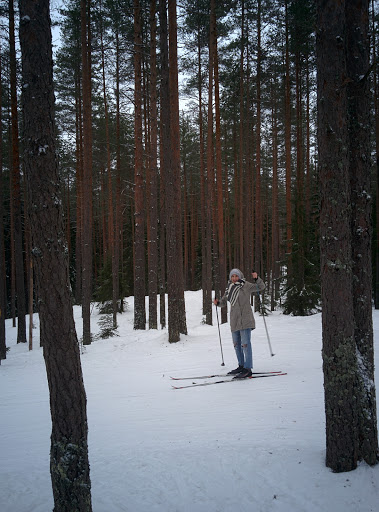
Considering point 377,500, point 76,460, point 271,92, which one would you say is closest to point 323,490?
point 377,500

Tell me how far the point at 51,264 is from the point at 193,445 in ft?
9.19

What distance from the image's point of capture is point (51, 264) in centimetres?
266

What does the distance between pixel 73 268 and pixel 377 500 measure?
33.2 meters

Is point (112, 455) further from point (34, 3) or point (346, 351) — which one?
point (34, 3)

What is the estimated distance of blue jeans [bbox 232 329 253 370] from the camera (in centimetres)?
641

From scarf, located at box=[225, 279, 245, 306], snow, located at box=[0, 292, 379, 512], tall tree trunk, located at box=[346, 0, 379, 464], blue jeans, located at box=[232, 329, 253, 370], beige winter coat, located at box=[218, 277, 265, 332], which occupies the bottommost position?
snow, located at box=[0, 292, 379, 512]

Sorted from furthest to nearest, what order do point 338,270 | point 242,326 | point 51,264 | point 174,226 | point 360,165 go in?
point 174,226 < point 242,326 < point 360,165 < point 338,270 < point 51,264

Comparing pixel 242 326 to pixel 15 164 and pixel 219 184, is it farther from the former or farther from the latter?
pixel 15 164

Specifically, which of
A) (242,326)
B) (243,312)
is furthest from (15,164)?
(242,326)

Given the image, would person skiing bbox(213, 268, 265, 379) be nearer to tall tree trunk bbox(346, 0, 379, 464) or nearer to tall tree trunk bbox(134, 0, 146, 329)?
tall tree trunk bbox(346, 0, 379, 464)

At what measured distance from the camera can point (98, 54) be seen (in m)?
15.7

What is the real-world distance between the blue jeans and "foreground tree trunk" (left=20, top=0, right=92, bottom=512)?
4.10m

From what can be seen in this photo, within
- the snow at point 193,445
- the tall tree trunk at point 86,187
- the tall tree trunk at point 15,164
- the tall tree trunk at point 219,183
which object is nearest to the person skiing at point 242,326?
the snow at point 193,445

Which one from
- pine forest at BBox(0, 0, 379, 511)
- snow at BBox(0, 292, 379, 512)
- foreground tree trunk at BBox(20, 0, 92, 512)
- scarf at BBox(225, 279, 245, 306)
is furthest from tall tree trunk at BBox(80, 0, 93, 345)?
foreground tree trunk at BBox(20, 0, 92, 512)
